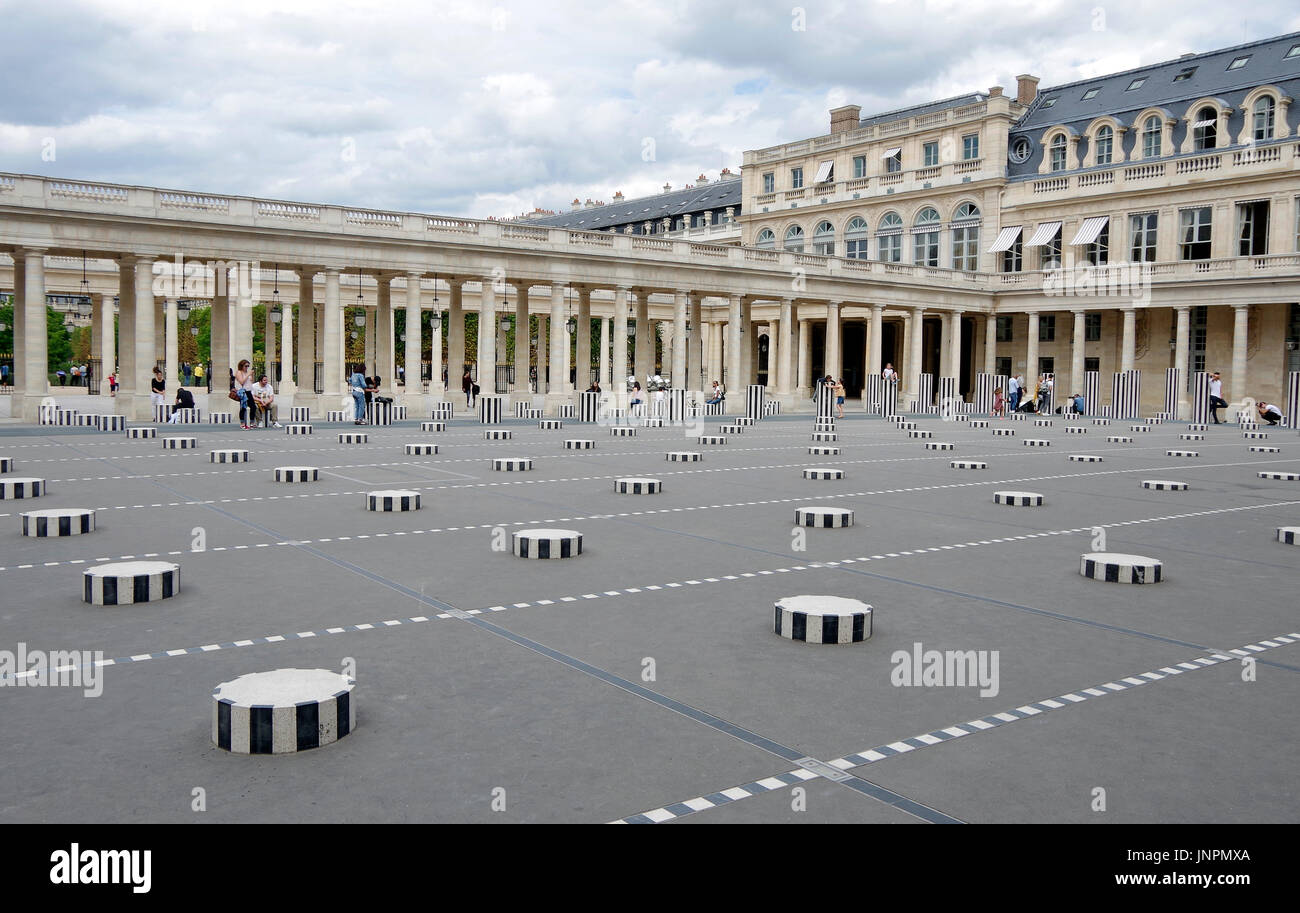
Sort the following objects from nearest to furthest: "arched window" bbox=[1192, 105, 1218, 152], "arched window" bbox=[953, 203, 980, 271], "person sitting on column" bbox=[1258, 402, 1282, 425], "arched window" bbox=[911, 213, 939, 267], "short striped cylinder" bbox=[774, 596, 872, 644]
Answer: "short striped cylinder" bbox=[774, 596, 872, 644] → "person sitting on column" bbox=[1258, 402, 1282, 425] → "arched window" bbox=[1192, 105, 1218, 152] → "arched window" bbox=[953, 203, 980, 271] → "arched window" bbox=[911, 213, 939, 267]

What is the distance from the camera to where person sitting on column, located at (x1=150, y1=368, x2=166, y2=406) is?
3522 centimetres

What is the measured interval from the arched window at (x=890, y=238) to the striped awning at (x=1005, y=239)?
6.31 m

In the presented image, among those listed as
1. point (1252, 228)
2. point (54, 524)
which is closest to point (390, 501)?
point (54, 524)

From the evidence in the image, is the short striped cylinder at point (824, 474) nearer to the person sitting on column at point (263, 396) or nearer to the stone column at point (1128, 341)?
the person sitting on column at point (263, 396)

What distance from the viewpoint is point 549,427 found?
3697cm

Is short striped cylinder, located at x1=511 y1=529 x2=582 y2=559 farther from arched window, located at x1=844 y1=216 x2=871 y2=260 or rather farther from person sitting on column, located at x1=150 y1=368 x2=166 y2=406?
arched window, located at x1=844 y1=216 x2=871 y2=260

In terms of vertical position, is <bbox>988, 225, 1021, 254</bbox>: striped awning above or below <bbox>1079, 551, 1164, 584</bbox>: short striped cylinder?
above

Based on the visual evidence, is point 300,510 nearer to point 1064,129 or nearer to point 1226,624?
point 1226,624

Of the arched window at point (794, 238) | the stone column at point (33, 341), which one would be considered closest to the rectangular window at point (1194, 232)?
the arched window at point (794, 238)

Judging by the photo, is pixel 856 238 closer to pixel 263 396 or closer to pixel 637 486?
pixel 263 396

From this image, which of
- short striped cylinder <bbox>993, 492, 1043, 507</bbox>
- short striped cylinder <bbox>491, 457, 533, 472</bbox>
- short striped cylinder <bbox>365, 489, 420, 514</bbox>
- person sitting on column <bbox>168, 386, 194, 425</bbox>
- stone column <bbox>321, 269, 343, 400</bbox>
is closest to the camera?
short striped cylinder <bbox>365, 489, 420, 514</bbox>

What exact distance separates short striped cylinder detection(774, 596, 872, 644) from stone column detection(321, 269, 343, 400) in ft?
117

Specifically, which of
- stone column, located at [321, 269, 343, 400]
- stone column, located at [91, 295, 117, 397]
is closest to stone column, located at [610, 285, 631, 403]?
stone column, located at [321, 269, 343, 400]

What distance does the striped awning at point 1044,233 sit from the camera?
6083cm
